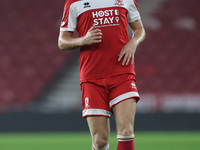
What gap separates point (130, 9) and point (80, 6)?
485 mm

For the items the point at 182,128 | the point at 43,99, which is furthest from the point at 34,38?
the point at 182,128

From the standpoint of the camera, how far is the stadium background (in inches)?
395

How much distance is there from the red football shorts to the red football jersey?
56mm

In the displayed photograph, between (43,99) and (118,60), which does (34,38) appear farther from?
(118,60)

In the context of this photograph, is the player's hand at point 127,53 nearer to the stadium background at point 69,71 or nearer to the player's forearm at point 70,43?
the player's forearm at point 70,43

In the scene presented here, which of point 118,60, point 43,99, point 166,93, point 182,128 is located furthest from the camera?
point 43,99

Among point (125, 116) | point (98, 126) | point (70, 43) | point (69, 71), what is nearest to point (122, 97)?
point (125, 116)

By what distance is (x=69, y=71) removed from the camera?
12078mm

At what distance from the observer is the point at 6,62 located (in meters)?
11.8

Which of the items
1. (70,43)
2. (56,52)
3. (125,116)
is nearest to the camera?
(125,116)

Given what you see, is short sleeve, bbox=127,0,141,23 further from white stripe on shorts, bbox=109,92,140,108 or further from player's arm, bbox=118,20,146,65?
white stripe on shorts, bbox=109,92,140,108

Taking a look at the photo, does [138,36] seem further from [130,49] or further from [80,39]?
[80,39]

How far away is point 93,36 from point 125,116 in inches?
29.6

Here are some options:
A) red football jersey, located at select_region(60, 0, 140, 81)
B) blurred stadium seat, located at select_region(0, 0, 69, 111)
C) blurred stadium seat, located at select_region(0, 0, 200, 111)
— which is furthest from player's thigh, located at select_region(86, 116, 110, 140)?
blurred stadium seat, located at select_region(0, 0, 69, 111)
